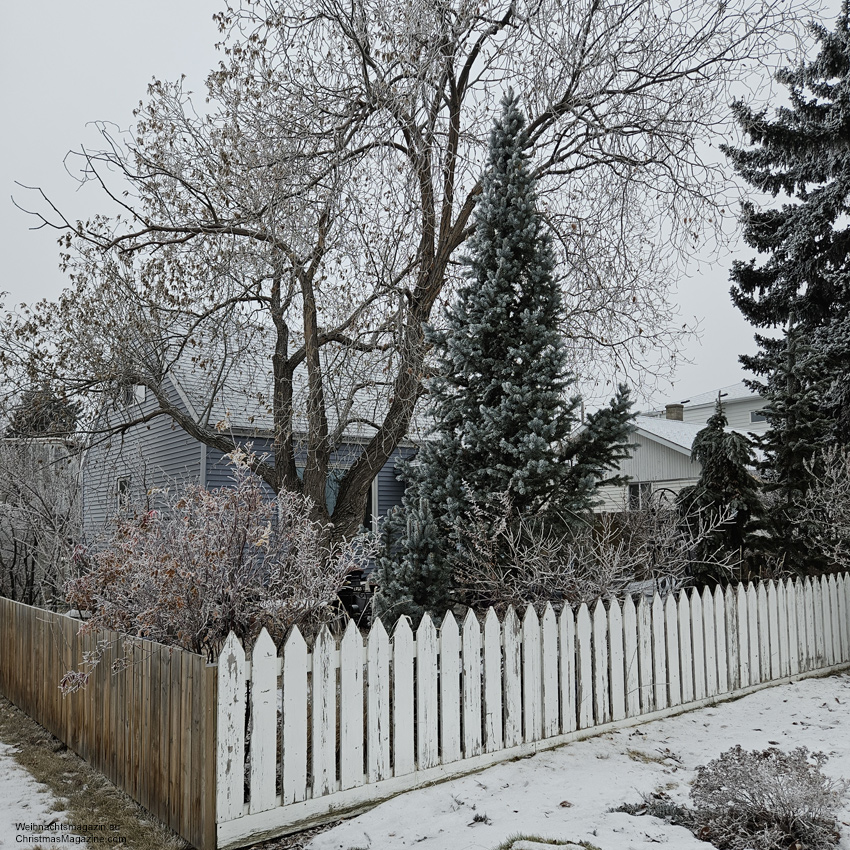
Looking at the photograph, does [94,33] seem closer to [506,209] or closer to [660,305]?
[506,209]

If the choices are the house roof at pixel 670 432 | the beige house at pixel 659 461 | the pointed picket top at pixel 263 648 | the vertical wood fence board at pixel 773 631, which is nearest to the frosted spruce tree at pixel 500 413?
the pointed picket top at pixel 263 648

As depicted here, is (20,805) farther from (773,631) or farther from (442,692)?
(773,631)

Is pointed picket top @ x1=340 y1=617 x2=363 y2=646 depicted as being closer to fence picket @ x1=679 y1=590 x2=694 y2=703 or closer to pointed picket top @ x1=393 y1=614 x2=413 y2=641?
pointed picket top @ x1=393 y1=614 x2=413 y2=641

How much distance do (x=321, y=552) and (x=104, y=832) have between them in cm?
258

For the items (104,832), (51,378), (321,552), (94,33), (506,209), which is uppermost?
(94,33)

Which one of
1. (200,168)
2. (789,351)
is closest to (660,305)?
(789,351)

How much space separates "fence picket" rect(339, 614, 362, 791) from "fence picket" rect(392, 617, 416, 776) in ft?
0.84

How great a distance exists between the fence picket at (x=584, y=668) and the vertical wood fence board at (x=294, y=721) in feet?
7.55

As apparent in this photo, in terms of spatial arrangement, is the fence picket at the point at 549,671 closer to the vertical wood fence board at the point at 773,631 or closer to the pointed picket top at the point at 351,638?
the pointed picket top at the point at 351,638

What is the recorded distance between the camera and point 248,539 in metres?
4.58

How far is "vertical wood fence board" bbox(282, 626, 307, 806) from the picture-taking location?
393 cm

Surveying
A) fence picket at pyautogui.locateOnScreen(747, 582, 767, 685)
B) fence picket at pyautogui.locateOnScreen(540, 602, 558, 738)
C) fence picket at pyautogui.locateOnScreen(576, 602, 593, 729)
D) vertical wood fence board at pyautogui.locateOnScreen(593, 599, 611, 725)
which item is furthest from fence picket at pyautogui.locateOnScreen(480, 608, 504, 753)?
fence picket at pyautogui.locateOnScreen(747, 582, 767, 685)

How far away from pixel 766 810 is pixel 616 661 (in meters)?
2.03

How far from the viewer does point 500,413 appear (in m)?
6.26
